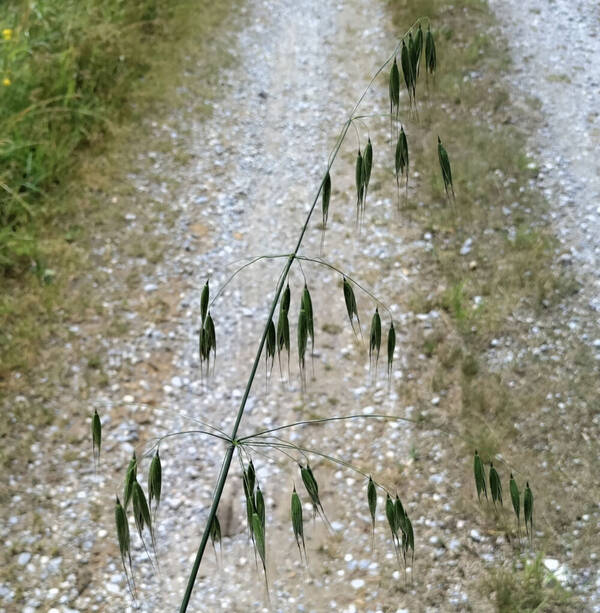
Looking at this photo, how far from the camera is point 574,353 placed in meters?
6.31

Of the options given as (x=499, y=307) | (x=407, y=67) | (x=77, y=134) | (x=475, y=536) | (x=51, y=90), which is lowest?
(x=475, y=536)

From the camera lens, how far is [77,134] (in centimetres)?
792

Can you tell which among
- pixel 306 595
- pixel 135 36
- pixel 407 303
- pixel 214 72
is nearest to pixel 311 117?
pixel 214 72

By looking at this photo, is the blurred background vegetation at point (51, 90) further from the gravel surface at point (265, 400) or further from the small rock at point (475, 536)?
the small rock at point (475, 536)

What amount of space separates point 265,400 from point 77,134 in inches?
146

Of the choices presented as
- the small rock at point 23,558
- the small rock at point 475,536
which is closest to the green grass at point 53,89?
the small rock at point 23,558

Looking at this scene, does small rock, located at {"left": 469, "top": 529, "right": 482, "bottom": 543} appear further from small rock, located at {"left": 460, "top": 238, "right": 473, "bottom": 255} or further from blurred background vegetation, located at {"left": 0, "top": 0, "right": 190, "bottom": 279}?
blurred background vegetation, located at {"left": 0, "top": 0, "right": 190, "bottom": 279}

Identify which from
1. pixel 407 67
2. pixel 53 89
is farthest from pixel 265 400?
pixel 53 89

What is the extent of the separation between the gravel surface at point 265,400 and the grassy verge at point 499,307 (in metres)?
0.20

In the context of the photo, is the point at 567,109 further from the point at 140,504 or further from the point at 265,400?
the point at 140,504

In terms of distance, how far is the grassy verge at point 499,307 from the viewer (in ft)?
17.3

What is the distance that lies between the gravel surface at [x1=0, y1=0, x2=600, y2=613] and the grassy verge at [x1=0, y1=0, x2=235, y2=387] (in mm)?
261

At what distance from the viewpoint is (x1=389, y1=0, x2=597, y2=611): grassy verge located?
208 inches

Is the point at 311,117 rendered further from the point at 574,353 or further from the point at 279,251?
the point at 574,353
